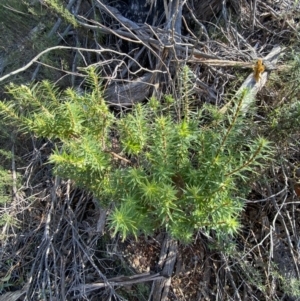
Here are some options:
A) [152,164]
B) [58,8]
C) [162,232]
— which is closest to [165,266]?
[162,232]

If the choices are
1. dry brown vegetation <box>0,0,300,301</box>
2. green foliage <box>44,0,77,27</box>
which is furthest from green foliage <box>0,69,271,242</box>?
green foliage <box>44,0,77,27</box>

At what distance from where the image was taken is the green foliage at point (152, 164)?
38.5 inches

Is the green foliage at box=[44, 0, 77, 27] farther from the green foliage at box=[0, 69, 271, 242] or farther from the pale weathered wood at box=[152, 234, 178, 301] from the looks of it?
the pale weathered wood at box=[152, 234, 178, 301]

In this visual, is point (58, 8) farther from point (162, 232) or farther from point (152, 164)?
point (162, 232)

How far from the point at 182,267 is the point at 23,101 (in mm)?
886

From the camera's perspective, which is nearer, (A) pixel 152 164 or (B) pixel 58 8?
(A) pixel 152 164

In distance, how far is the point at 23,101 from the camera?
1.18 meters

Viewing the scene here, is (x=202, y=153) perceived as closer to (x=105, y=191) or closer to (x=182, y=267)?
(x=105, y=191)

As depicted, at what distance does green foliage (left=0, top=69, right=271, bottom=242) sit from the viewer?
98 cm

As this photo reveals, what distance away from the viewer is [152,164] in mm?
1055

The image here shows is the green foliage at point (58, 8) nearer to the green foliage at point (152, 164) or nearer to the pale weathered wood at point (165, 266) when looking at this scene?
the green foliage at point (152, 164)

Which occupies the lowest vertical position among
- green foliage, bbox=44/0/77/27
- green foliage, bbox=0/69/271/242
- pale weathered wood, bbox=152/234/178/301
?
pale weathered wood, bbox=152/234/178/301

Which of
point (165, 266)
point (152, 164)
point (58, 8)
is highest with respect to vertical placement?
point (58, 8)

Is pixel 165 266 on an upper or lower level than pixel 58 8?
lower
